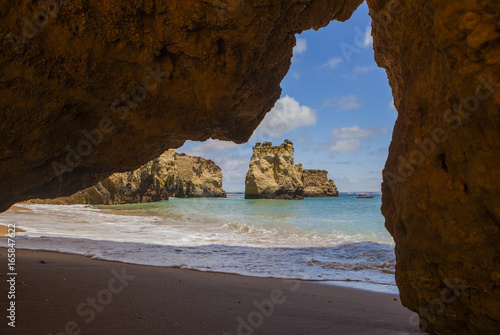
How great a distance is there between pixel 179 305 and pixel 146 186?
32.6 meters

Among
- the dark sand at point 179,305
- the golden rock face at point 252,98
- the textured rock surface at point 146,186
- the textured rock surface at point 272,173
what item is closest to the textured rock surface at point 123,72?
the golden rock face at point 252,98

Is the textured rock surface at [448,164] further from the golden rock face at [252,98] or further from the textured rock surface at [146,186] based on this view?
the textured rock surface at [146,186]

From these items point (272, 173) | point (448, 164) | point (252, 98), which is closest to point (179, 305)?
point (448, 164)

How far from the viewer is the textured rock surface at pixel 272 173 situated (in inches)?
1987

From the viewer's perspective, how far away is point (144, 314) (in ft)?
8.04

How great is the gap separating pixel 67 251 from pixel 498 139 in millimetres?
6547

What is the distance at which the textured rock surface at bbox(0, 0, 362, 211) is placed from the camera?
267 cm

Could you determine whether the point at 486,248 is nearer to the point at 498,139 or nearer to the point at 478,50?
the point at 498,139

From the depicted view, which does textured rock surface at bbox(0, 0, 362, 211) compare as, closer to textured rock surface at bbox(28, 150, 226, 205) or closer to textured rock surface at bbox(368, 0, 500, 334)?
textured rock surface at bbox(368, 0, 500, 334)

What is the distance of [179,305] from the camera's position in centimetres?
276

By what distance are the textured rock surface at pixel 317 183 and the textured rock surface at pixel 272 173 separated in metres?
22.2

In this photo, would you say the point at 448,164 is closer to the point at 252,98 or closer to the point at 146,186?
the point at 252,98

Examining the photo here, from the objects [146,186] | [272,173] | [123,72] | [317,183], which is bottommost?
[146,186]

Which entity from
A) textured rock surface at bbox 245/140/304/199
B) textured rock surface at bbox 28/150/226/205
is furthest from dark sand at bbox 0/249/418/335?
textured rock surface at bbox 245/140/304/199
